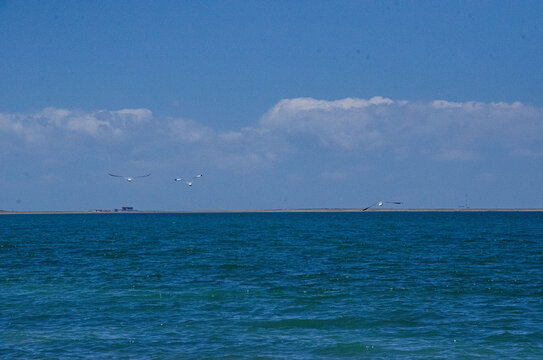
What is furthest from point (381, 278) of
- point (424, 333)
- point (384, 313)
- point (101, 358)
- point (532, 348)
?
point (101, 358)

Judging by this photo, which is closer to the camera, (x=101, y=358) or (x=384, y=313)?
(x=101, y=358)

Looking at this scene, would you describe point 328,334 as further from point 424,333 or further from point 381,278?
point 381,278

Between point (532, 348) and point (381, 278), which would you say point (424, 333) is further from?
point (381, 278)

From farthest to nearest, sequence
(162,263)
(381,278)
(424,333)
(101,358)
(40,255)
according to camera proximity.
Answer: (40,255)
(162,263)
(381,278)
(424,333)
(101,358)

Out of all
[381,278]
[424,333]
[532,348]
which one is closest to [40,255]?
[381,278]

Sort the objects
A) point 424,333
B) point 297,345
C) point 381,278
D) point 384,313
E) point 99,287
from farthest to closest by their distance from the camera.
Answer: point 381,278 → point 99,287 → point 384,313 → point 424,333 → point 297,345

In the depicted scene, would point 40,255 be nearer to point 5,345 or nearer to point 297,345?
point 5,345

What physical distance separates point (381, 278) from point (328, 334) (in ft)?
54.9

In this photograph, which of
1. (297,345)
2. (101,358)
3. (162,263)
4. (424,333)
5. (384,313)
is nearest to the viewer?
(101,358)

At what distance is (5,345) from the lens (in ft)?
73.0

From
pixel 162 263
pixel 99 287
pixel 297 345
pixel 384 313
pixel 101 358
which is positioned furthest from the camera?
pixel 162 263

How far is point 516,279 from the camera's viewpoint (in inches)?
1529

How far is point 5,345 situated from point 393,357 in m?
14.8

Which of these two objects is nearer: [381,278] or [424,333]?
[424,333]
